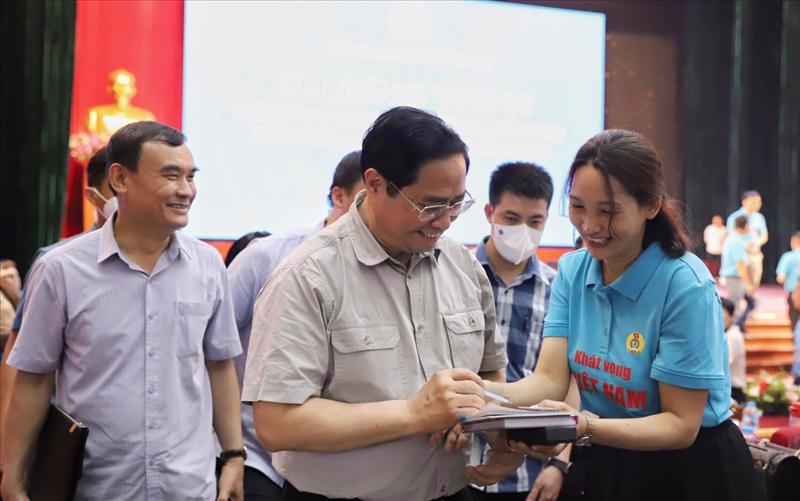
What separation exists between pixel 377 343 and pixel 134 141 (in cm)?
97

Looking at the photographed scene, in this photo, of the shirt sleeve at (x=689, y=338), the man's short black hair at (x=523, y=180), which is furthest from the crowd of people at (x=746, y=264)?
the shirt sleeve at (x=689, y=338)

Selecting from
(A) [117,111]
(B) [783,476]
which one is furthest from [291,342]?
(A) [117,111]

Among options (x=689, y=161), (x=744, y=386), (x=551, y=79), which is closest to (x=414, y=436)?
(x=744, y=386)

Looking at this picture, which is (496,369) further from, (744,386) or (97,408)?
(744,386)

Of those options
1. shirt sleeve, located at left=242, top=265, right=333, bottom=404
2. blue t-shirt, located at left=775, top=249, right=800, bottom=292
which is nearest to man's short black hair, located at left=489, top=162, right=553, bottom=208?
shirt sleeve, located at left=242, top=265, right=333, bottom=404

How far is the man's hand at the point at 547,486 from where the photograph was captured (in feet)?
7.51

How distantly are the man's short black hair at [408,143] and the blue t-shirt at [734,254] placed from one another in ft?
30.6

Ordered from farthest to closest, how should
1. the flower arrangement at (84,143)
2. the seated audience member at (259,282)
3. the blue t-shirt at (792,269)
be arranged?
the blue t-shirt at (792,269)
the flower arrangement at (84,143)
the seated audience member at (259,282)

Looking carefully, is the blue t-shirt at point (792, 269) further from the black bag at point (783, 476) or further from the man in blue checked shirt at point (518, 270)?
the black bag at point (783, 476)

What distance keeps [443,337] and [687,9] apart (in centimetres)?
1161

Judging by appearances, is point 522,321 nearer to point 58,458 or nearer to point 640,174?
point 640,174

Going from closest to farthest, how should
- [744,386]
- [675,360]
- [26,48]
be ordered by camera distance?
[675,360]
[744,386]
[26,48]

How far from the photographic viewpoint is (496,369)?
1.76 m

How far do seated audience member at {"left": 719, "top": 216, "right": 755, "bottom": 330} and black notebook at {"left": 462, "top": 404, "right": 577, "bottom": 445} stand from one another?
9209mm
